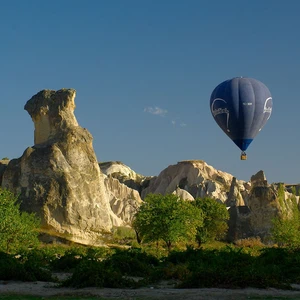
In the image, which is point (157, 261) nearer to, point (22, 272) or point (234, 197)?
point (22, 272)

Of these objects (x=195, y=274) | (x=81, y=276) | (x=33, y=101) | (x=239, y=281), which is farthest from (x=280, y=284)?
(x=33, y=101)

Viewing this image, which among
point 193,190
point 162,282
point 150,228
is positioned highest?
point 193,190

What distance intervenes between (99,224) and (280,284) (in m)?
40.2

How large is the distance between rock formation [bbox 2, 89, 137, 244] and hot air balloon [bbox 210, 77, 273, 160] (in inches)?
687

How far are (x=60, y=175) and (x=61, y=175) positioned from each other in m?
0.11

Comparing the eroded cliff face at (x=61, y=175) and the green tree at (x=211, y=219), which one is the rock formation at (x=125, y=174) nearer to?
the green tree at (x=211, y=219)

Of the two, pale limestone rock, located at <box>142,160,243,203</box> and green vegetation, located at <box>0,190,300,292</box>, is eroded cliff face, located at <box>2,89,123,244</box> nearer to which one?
green vegetation, located at <box>0,190,300,292</box>

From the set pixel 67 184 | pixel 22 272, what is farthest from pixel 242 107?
pixel 22 272

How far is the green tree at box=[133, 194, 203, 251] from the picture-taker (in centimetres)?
5031

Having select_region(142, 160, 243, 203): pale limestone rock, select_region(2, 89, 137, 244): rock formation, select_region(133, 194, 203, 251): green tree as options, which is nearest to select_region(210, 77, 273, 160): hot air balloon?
select_region(133, 194, 203, 251): green tree

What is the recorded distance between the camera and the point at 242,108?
5031cm

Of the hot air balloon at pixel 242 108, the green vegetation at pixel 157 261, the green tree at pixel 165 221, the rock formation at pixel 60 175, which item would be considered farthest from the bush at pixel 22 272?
the rock formation at pixel 60 175

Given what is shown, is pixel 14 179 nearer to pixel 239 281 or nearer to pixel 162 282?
pixel 162 282

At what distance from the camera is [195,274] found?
71.1ft
